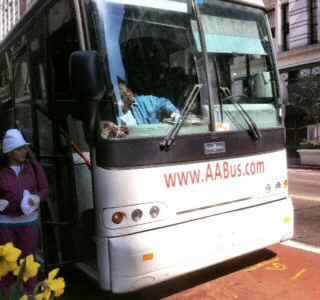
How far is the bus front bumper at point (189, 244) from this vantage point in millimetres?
4246

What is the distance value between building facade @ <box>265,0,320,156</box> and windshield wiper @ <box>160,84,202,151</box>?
19086 millimetres

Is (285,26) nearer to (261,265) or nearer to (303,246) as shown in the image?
(303,246)

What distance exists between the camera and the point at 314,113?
2214 centimetres

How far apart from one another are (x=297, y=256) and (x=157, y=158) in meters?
2.60

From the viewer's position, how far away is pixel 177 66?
478 cm

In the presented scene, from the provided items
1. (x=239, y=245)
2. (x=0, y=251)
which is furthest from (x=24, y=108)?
(x=0, y=251)

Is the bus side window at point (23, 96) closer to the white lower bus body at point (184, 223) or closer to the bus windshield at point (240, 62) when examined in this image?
the white lower bus body at point (184, 223)

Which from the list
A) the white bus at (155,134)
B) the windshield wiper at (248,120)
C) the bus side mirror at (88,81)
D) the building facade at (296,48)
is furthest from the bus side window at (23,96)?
the building facade at (296,48)

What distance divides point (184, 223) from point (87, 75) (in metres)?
1.64

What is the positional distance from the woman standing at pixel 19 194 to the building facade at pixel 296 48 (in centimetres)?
2004

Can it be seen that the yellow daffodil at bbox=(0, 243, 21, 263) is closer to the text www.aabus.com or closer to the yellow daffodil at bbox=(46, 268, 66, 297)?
the yellow daffodil at bbox=(46, 268, 66, 297)

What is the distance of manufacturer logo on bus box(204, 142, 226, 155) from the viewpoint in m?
4.75

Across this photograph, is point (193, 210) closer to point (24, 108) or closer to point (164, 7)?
point (164, 7)

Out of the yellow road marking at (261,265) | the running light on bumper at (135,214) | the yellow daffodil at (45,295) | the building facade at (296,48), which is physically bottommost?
the yellow road marking at (261,265)
